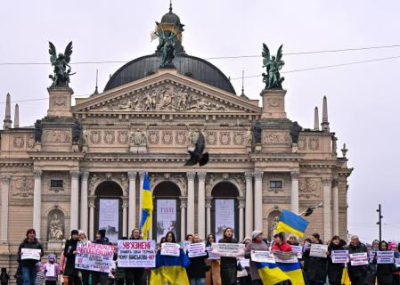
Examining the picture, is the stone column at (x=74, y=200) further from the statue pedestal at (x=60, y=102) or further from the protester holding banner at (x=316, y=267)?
the protester holding banner at (x=316, y=267)

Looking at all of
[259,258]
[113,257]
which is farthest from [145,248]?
[259,258]

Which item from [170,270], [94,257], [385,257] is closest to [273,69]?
[385,257]

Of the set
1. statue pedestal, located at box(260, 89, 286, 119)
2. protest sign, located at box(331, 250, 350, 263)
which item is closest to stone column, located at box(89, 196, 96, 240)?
statue pedestal, located at box(260, 89, 286, 119)

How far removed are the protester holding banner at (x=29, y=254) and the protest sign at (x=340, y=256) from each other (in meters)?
9.06

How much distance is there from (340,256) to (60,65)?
49149 mm

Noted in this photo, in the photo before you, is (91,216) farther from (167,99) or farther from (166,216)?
(167,99)

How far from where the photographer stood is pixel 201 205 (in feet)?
251

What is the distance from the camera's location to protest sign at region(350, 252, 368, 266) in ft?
109

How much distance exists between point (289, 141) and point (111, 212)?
1404 centimetres

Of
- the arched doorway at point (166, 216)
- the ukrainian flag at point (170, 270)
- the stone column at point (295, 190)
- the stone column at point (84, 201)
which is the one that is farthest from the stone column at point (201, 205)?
the ukrainian flag at point (170, 270)

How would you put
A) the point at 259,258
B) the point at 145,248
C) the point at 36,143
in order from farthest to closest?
1. the point at 36,143
2. the point at 145,248
3. the point at 259,258

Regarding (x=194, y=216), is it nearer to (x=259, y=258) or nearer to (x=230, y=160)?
(x=230, y=160)

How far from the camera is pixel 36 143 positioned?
76.3 m

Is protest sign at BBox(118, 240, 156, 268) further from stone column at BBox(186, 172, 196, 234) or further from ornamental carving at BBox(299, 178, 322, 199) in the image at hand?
ornamental carving at BBox(299, 178, 322, 199)
